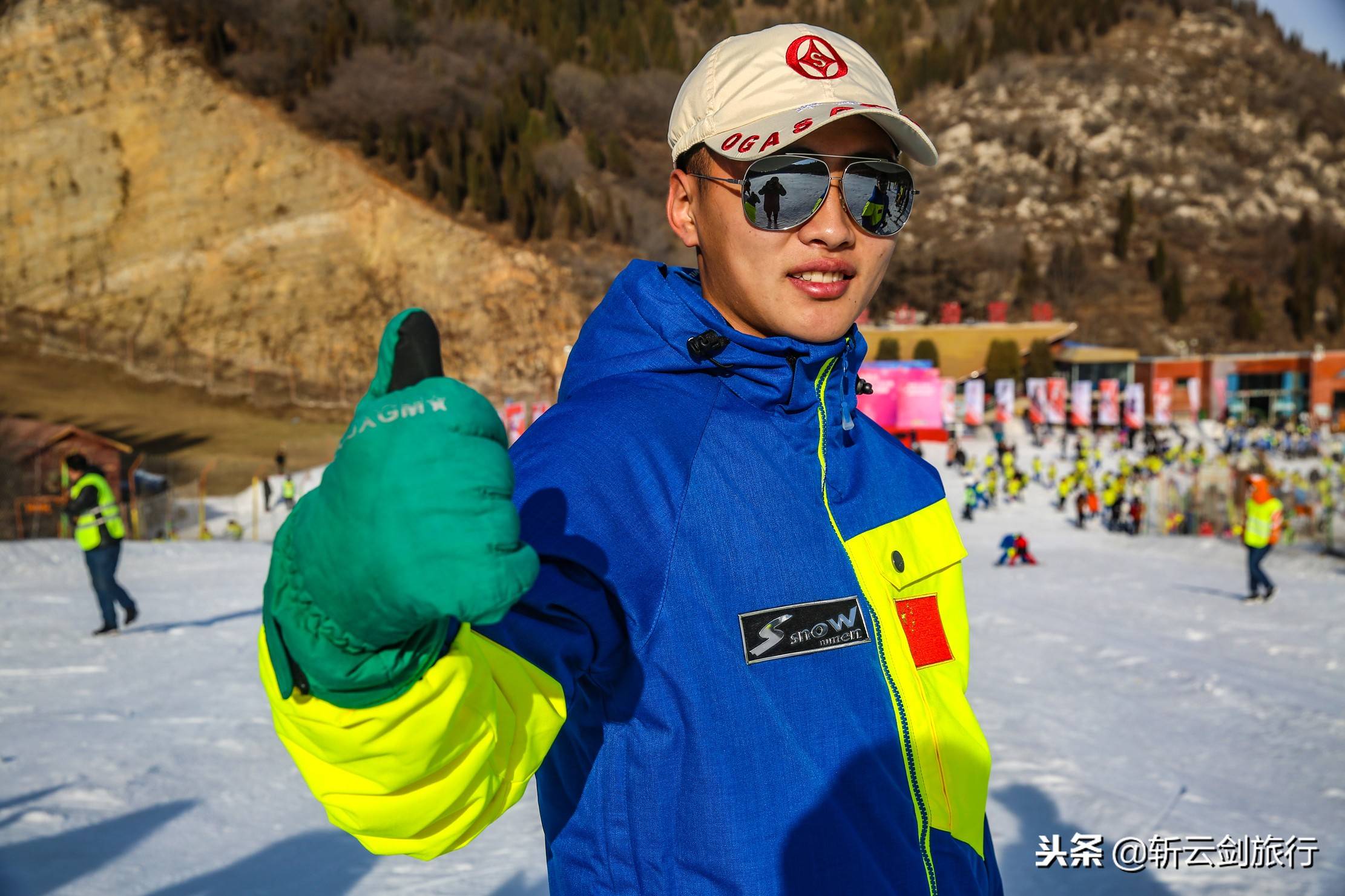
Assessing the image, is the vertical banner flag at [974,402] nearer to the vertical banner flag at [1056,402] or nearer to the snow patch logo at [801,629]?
the vertical banner flag at [1056,402]

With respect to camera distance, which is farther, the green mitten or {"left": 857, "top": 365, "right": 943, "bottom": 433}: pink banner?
{"left": 857, "top": 365, "right": 943, "bottom": 433}: pink banner

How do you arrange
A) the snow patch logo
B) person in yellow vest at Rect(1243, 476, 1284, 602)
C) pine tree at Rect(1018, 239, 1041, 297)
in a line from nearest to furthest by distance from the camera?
the snow patch logo
person in yellow vest at Rect(1243, 476, 1284, 602)
pine tree at Rect(1018, 239, 1041, 297)

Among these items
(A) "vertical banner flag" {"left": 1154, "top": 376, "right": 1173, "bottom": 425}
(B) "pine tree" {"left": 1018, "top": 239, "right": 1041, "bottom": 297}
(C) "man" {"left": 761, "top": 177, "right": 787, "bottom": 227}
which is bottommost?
(A) "vertical banner flag" {"left": 1154, "top": 376, "right": 1173, "bottom": 425}

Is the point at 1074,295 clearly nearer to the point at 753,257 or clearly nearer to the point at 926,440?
the point at 926,440

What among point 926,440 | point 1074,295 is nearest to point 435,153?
point 926,440

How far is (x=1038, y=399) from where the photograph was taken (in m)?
34.6

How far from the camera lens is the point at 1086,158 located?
84688mm

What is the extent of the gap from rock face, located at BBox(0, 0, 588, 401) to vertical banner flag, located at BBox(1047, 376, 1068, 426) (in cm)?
Answer: 2414

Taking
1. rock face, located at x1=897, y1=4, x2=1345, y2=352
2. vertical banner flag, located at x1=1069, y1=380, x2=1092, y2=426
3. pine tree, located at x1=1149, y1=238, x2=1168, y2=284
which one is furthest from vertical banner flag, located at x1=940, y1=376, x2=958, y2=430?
pine tree, located at x1=1149, y1=238, x2=1168, y2=284

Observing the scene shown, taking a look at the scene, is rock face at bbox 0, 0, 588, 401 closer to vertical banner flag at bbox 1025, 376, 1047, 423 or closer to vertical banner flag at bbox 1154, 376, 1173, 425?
vertical banner flag at bbox 1025, 376, 1047, 423

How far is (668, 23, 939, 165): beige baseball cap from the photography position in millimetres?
1270

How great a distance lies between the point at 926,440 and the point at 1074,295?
46.2 m

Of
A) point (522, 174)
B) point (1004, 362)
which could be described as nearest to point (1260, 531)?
point (1004, 362)

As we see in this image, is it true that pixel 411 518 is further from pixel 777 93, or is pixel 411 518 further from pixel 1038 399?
pixel 1038 399
